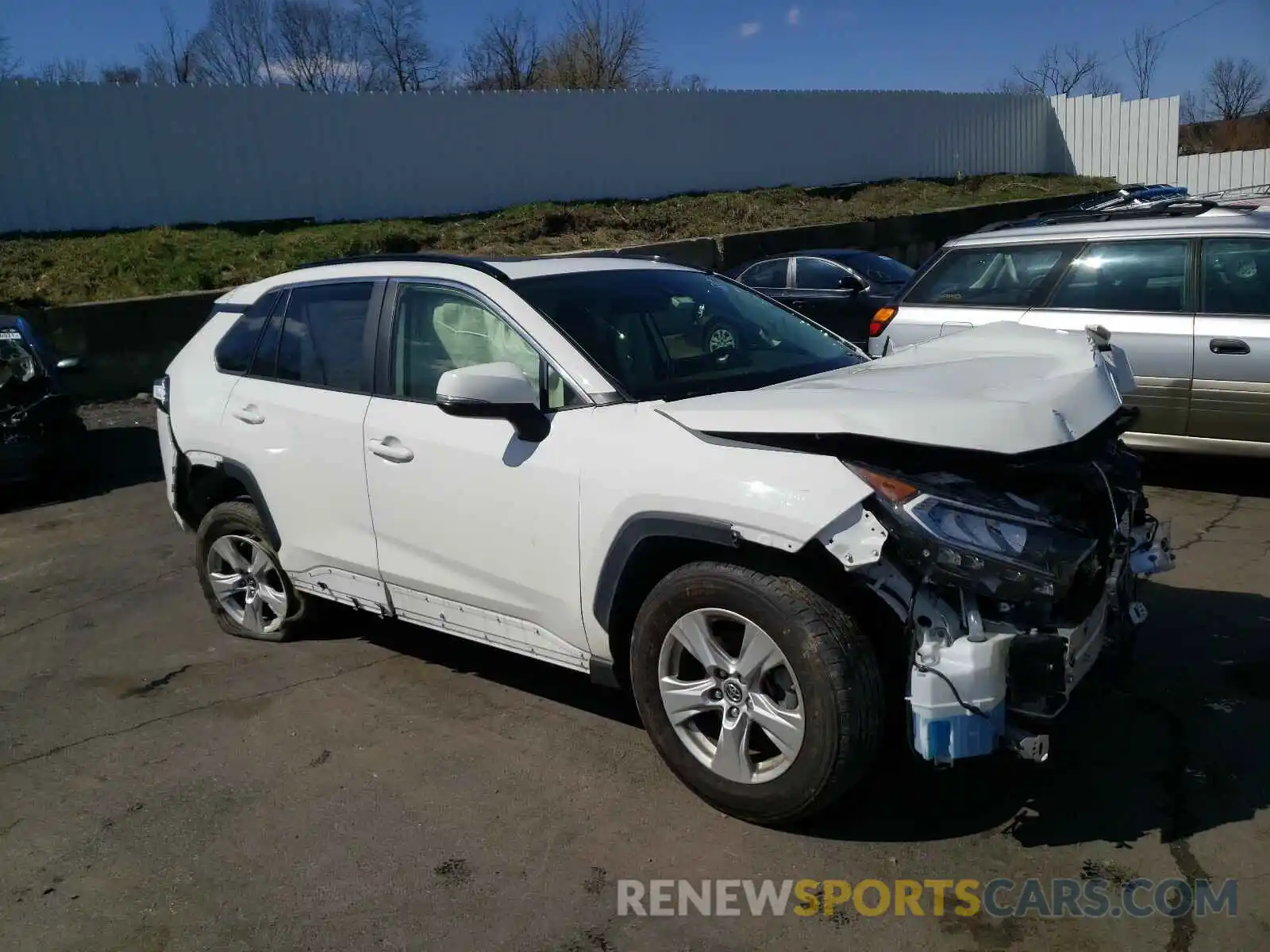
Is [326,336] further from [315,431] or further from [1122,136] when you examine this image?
[1122,136]

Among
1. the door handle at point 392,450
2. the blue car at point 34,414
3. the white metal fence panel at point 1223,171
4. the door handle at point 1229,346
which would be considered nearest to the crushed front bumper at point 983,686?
the door handle at point 392,450

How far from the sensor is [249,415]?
5188mm

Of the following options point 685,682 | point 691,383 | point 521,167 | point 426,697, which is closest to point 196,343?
point 426,697

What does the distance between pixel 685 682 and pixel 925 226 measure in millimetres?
20158

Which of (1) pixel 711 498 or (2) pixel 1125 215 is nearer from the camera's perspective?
(1) pixel 711 498

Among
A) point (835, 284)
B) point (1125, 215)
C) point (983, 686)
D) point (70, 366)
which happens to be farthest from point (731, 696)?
point (835, 284)

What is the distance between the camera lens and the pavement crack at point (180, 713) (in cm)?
452

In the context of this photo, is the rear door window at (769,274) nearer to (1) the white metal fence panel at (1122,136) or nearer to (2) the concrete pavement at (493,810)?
(2) the concrete pavement at (493,810)

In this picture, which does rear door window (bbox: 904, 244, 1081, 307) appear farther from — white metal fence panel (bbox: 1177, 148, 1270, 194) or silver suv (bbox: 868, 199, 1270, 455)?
white metal fence panel (bbox: 1177, 148, 1270, 194)

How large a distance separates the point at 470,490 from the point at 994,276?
4971 millimetres

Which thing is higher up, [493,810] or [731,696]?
[731,696]

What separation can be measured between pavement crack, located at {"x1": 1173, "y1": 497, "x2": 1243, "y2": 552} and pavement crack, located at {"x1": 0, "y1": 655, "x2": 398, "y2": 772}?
14.0 feet

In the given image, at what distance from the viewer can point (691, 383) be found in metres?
4.14

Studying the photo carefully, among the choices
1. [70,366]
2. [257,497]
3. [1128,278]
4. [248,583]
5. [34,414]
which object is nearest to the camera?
[257,497]
